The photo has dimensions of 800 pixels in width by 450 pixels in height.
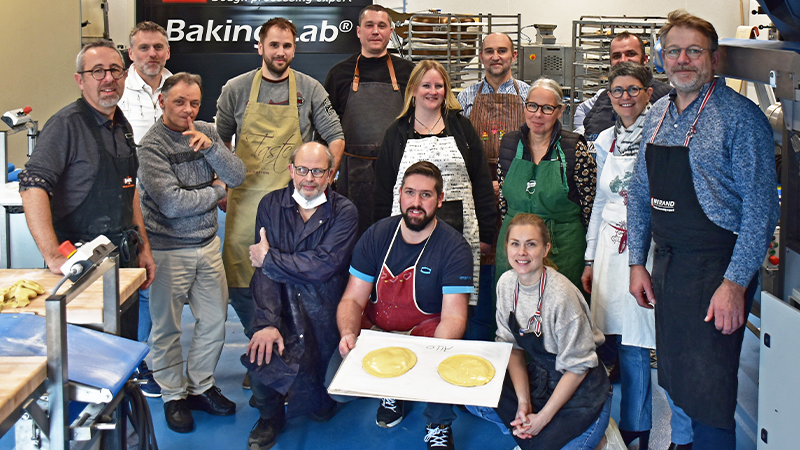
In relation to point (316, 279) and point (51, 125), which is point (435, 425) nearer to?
point (316, 279)

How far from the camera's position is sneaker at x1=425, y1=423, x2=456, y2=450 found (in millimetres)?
2719

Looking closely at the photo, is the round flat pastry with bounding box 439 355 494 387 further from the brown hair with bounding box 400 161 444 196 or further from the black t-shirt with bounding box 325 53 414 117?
the black t-shirt with bounding box 325 53 414 117

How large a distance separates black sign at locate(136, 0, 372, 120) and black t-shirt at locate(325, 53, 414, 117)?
136 inches

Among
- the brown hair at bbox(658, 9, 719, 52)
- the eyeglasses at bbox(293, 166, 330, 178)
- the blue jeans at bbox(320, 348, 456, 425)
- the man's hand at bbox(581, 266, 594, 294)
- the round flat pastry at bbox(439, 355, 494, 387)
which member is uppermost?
the brown hair at bbox(658, 9, 719, 52)

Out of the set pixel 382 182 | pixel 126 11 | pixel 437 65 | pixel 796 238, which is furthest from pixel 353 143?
pixel 126 11

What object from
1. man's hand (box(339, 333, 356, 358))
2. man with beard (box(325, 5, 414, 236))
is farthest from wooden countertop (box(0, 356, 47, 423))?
man with beard (box(325, 5, 414, 236))

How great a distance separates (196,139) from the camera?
114 inches

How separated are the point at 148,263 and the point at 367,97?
1496 mm

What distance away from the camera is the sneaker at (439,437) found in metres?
2.72

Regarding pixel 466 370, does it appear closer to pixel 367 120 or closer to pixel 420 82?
pixel 420 82

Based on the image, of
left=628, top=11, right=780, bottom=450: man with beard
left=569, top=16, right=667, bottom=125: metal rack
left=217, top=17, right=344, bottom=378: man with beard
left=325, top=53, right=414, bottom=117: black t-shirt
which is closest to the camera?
left=628, top=11, right=780, bottom=450: man with beard

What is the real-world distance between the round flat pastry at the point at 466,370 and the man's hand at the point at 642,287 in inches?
25.4

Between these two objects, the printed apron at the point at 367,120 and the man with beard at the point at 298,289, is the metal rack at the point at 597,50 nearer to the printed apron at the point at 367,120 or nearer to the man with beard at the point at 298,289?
the printed apron at the point at 367,120

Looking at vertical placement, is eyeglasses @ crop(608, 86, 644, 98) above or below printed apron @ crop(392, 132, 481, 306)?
above
